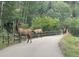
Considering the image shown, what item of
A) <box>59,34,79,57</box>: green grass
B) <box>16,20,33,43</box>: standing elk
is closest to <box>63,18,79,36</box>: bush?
<box>59,34,79,57</box>: green grass

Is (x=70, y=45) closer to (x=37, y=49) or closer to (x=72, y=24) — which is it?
(x=72, y=24)

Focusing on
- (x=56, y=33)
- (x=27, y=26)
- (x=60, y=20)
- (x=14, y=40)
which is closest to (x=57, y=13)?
(x=60, y=20)

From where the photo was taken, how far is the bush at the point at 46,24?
1.72 m

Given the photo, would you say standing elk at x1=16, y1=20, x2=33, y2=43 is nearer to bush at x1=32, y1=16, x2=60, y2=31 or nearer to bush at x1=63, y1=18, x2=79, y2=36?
bush at x1=32, y1=16, x2=60, y2=31

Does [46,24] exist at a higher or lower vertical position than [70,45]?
higher

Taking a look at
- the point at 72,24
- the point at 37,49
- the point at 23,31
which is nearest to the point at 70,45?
the point at 72,24

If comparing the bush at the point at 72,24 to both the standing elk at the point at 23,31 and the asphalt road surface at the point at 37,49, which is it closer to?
the asphalt road surface at the point at 37,49

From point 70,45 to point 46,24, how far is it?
0.27 m

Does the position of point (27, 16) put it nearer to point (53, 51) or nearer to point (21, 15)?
point (21, 15)

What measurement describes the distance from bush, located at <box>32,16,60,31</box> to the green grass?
12cm

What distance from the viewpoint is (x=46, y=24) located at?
1.73m

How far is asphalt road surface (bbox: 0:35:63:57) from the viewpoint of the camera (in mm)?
1711

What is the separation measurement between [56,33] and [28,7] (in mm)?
326

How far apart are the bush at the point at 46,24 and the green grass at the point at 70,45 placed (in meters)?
0.12
